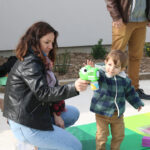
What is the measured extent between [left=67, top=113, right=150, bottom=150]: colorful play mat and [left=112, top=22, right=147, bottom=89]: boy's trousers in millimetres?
933

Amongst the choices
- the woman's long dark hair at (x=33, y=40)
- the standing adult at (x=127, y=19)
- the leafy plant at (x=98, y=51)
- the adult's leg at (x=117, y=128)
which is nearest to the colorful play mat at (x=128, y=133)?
the adult's leg at (x=117, y=128)

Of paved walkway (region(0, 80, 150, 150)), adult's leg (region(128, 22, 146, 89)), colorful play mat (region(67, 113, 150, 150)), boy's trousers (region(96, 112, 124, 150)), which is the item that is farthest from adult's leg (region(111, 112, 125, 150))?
adult's leg (region(128, 22, 146, 89))

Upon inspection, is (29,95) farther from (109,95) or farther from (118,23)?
(118,23)

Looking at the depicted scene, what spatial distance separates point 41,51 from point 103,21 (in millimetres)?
5599

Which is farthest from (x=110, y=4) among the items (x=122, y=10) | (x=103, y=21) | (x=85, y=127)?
(x=103, y=21)

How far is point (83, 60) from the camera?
729cm

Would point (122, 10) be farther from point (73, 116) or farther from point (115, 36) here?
point (73, 116)

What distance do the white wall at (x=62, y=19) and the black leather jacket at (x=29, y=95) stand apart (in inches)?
183

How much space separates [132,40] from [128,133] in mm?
1655

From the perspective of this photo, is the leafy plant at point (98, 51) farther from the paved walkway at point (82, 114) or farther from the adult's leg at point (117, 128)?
the adult's leg at point (117, 128)

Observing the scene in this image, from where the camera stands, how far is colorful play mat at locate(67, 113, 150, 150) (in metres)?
3.40

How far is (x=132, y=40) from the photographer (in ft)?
15.8

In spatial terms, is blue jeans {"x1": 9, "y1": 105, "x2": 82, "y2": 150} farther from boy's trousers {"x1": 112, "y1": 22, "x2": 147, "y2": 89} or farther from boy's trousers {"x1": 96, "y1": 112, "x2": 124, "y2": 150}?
boy's trousers {"x1": 112, "y1": 22, "x2": 147, "y2": 89}

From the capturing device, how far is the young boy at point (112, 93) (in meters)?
2.81
